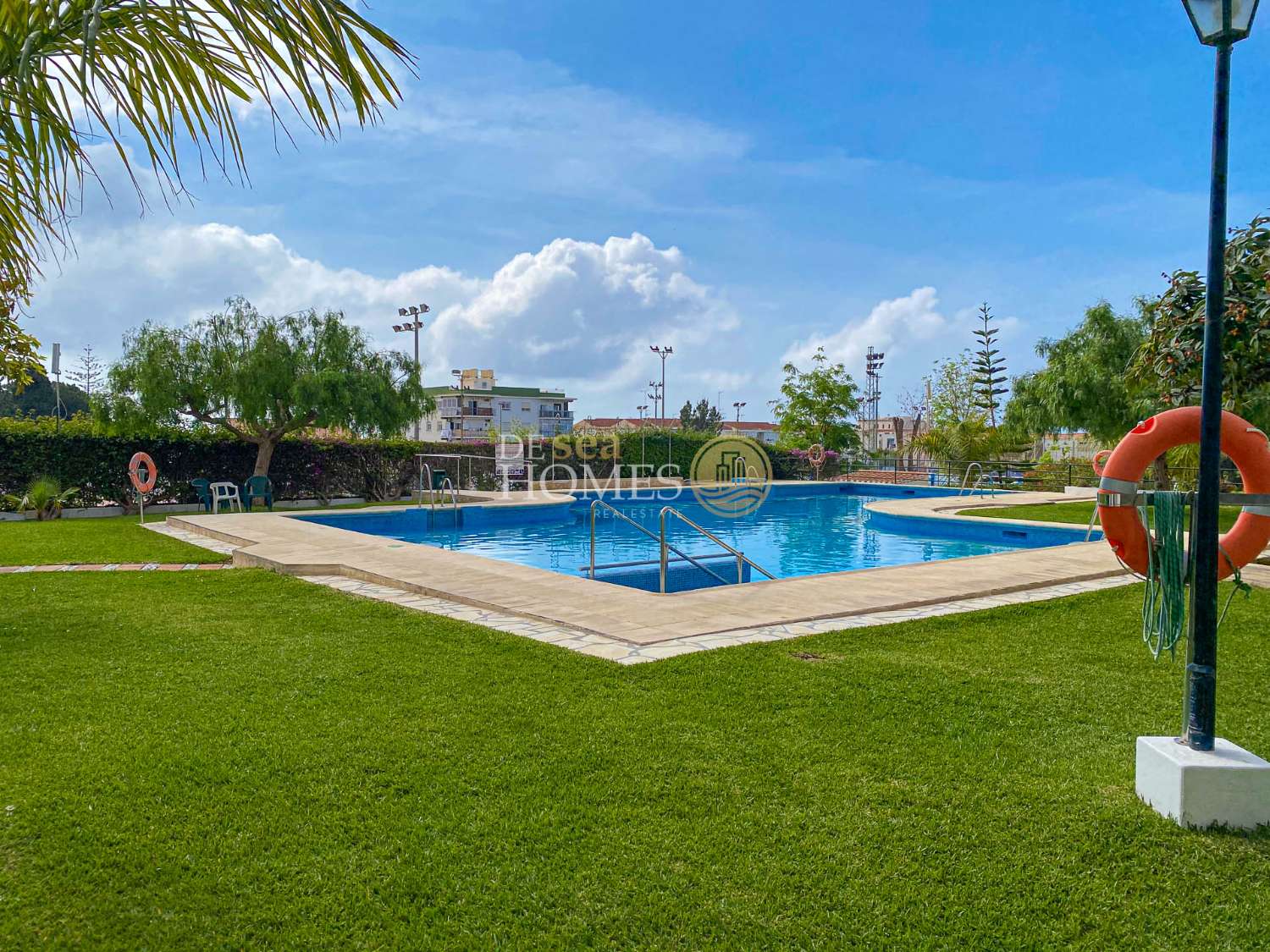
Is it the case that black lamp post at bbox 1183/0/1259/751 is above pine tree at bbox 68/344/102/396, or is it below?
below

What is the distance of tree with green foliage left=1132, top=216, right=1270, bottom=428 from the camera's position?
6.82 meters

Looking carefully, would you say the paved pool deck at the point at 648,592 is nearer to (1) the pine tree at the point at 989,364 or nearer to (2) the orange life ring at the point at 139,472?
(2) the orange life ring at the point at 139,472

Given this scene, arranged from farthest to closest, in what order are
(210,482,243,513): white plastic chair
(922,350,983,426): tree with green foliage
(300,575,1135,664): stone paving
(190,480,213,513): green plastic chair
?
(922,350,983,426): tree with green foliage
(190,480,213,513): green plastic chair
(210,482,243,513): white plastic chair
(300,575,1135,664): stone paving

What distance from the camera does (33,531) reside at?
467 inches

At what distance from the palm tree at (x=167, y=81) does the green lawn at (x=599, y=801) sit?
81.5 inches

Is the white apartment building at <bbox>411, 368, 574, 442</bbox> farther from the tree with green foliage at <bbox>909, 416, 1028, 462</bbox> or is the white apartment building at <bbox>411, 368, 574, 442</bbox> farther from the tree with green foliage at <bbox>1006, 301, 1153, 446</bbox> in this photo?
the tree with green foliage at <bbox>1006, 301, 1153, 446</bbox>

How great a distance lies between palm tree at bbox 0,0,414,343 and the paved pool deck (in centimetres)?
358

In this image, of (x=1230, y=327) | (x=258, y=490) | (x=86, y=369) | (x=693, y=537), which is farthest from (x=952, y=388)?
(x=86, y=369)

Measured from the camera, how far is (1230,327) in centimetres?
682

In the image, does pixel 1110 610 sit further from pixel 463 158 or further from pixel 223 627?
pixel 463 158

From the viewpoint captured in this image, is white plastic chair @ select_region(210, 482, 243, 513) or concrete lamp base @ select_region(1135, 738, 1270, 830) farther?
white plastic chair @ select_region(210, 482, 243, 513)

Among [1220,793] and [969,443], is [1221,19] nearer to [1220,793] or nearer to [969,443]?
[1220,793]

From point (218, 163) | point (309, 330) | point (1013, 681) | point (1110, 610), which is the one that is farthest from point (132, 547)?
point (1110, 610)

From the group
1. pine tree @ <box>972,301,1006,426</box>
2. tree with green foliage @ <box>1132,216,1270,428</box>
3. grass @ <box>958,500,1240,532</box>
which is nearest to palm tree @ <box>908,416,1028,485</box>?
grass @ <box>958,500,1240,532</box>
